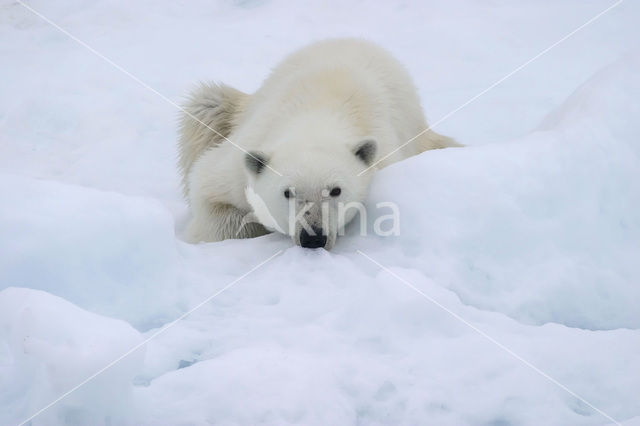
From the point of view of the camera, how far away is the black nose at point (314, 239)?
3.27 meters

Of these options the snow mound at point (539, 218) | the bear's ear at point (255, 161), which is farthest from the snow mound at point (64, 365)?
the bear's ear at point (255, 161)

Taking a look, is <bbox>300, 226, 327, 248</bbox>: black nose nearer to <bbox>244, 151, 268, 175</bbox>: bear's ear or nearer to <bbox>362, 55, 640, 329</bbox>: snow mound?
<bbox>362, 55, 640, 329</bbox>: snow mound

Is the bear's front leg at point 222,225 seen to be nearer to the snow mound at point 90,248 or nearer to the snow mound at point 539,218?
the snow mound at point 539,218

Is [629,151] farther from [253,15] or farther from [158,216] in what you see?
[253,15]

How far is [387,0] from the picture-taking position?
25.7ft

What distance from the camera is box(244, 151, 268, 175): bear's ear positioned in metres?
3.57

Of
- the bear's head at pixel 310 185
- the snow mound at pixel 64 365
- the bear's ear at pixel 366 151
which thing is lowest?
the snow mound at pixel 64 365

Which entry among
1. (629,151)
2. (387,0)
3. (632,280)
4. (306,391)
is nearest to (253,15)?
(387,0)

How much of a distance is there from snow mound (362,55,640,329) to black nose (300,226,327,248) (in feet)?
0.84

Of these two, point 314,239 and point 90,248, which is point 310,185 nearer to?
point 314,239

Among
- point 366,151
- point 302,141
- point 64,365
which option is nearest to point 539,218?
point 366,151

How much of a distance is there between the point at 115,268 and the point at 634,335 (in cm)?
178

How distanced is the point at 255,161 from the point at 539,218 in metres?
1.31

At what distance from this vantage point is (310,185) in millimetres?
3393
